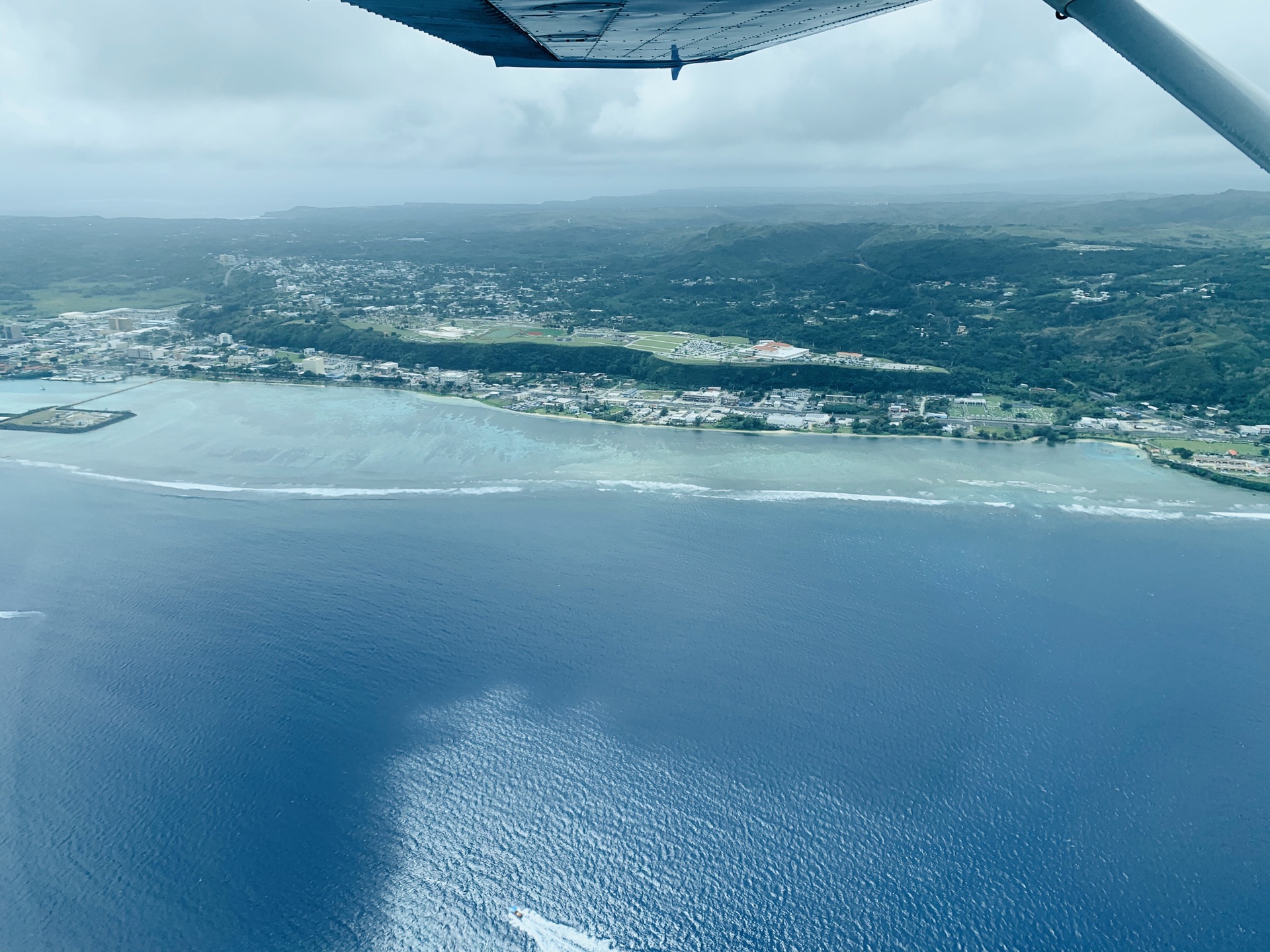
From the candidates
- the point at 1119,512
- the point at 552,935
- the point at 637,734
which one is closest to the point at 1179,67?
the point at 552,935

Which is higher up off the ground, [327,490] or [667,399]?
[667,399]

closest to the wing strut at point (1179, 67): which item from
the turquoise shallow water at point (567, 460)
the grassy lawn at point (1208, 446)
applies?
the turquoise shallow water at point (567, 460)

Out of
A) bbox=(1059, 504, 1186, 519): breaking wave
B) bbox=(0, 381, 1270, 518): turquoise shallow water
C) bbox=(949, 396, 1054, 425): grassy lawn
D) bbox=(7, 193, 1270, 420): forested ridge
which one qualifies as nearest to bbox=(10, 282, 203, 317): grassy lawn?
bbox=(7, 193, 1270, 420): forested ridge

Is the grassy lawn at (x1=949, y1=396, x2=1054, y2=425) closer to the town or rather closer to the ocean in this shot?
the town

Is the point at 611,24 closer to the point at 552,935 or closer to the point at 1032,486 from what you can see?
the point at 552,935

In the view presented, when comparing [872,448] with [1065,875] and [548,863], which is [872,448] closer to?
[1065,875]

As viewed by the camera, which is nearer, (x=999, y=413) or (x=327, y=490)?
(x=327, y=490)
